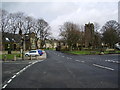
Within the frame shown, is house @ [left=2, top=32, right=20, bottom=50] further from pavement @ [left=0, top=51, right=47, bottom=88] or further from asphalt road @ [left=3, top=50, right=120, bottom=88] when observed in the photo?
asphalt road @ [left=3, top=50, right=120, bottom=88]

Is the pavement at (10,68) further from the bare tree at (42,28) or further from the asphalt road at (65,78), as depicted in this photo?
the bare tree at (42,28)

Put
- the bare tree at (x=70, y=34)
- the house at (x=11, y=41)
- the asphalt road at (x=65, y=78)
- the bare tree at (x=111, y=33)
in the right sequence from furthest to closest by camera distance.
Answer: the house at (x=11, y=41) → the bare tree at (x=111, y=33) → the bare tree at (x=70, y=34) → the asphalt road at (x=65, y=78)

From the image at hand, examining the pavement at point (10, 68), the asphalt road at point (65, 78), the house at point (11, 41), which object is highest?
A: the house at point (11, 41)

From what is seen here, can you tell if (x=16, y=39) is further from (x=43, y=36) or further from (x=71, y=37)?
A: (x=71, y=37)

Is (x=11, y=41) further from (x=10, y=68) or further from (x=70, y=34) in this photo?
(x=10, y=68)

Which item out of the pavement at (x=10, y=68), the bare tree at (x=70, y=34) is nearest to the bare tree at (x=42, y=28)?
the bare tree at (x=70, y=34)

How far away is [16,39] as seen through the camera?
69750mm

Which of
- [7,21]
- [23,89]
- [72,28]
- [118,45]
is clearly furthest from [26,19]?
[23,89]

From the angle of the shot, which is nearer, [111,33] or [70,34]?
[70,34]

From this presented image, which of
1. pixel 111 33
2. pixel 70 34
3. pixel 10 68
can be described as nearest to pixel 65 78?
pixel 10 68

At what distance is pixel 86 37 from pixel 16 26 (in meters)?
29.5

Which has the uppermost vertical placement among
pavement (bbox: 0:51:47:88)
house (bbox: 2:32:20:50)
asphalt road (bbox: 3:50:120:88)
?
house (bbox: 2:32:20:50)

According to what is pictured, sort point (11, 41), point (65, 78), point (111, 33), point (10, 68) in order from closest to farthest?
point (65, 78), point (10, 68), point (111, 33), point (11, 41)

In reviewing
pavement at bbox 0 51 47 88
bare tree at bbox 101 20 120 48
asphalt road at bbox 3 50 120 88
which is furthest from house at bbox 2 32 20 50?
asphalt road at bbox 3 50 120 88
